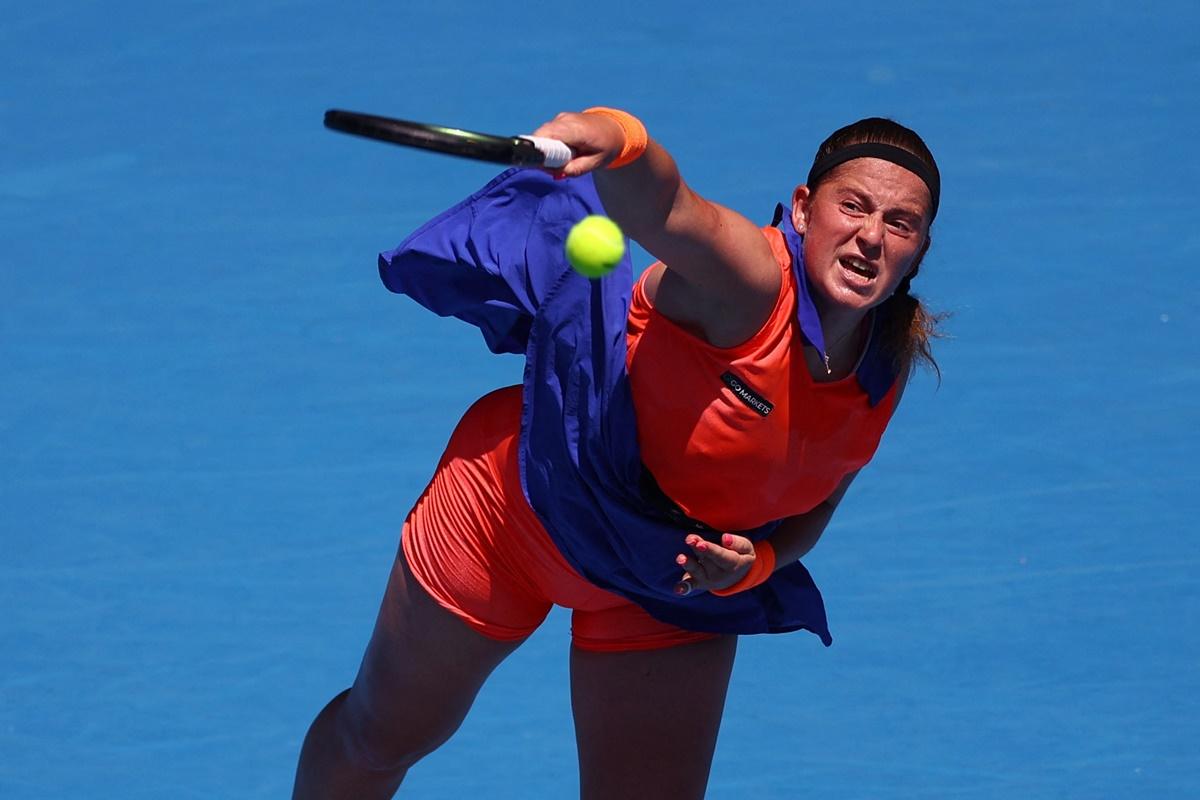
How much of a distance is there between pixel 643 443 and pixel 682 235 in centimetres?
48

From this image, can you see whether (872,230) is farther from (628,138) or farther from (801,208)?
(628,138)

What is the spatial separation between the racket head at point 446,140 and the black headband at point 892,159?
74 centimetres

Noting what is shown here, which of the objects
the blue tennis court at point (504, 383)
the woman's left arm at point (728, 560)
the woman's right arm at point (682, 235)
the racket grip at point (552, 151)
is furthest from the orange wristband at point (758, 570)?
the blue tennis court at point (504, 383)

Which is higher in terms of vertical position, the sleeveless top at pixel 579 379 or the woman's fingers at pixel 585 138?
the woman's fingers at pixel 585 138

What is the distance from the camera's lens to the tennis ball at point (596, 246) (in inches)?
78.7

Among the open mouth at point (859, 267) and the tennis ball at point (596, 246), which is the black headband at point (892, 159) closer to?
the open mouth at point (859, 267)

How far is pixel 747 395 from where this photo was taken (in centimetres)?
247

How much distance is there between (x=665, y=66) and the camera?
6516mm

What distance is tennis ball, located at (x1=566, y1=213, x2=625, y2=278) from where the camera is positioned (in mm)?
2000

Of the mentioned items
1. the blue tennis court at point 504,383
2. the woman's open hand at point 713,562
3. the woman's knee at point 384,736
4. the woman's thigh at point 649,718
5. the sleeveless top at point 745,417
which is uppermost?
the sleeveless top at point 745,417

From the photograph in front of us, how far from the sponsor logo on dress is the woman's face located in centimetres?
15

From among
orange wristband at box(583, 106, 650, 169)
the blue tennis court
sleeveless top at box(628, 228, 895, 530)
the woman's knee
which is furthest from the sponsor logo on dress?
the blue tennis court

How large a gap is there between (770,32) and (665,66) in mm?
529

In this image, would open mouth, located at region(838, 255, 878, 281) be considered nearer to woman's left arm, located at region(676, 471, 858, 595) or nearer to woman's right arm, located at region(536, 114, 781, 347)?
woman's right arm, located at region(536, 114, 781, 347)
